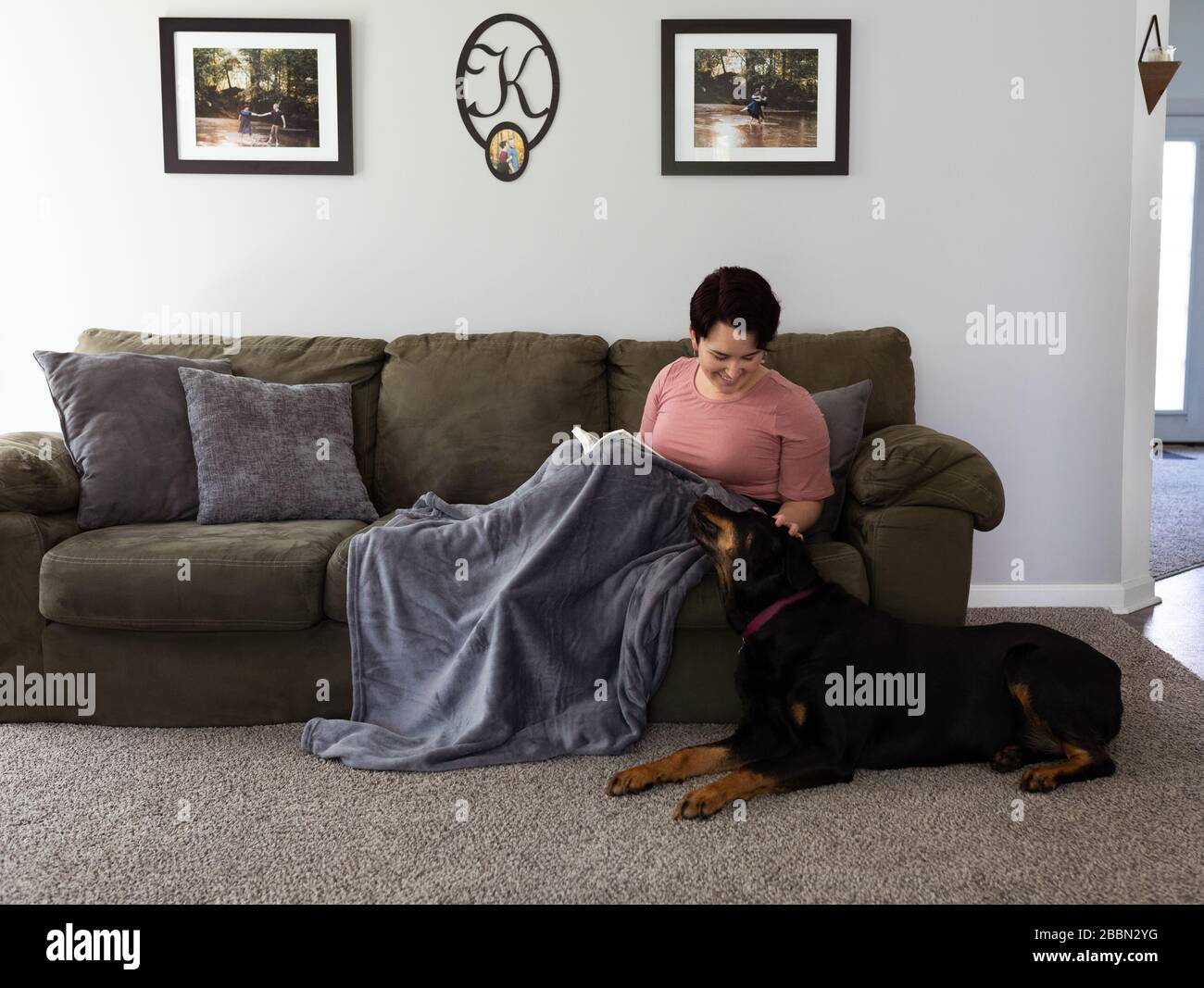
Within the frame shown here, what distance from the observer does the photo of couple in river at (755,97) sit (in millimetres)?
3262

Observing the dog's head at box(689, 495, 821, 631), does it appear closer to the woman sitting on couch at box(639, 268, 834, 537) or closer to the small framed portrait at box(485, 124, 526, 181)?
the woman sitting on couch at box(639, 268, 834, 537)

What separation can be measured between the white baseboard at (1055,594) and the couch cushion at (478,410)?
1503mm

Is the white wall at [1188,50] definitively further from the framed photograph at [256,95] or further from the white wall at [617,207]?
the framed photograph at [256,95]

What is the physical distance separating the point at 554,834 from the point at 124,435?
5.42ft

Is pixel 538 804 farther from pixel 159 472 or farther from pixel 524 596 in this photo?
pixel 159 472

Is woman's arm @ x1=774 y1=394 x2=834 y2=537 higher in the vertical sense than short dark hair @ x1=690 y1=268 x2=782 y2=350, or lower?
lower

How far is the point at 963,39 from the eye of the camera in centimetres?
326

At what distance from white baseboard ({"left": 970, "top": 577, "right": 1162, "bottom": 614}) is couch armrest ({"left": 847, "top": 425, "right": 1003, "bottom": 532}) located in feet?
4.03

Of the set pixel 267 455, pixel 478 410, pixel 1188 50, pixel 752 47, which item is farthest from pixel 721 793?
pixel 1188 50

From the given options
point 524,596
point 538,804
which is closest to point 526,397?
point 524,596

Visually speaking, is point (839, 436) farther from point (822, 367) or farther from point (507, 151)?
point (507, 151)

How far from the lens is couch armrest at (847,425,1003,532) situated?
2305 millimetres
